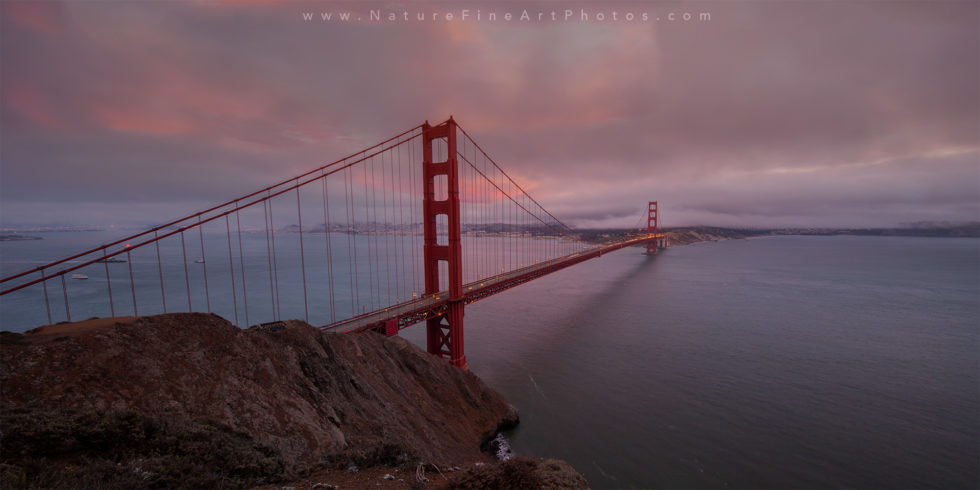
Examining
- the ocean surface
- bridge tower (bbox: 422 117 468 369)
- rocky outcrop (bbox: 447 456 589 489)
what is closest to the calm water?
the ocean surface

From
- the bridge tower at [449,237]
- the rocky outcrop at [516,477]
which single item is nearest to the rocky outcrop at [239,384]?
the rocky outcrop at [516,477]

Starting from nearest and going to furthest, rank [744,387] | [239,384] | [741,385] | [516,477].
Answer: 1. [516,477]
2. [239,384]
3. [744,387]
4. [741,385]

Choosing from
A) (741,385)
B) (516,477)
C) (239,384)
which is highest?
(239,384)

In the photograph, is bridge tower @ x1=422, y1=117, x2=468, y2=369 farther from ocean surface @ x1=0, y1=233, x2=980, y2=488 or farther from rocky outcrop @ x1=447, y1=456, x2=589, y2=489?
rocky outcrop @ x1=447, y1=456, x2=589, y2=489

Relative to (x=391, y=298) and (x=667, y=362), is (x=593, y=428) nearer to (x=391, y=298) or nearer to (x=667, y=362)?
(x=667, y=362)

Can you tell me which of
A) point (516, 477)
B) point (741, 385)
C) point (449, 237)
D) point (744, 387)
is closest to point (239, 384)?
point (516, 477)

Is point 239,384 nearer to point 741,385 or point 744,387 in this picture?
point 744,387

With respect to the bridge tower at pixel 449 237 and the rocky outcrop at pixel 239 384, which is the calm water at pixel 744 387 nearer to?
the bridge tower at pixel 449 237
